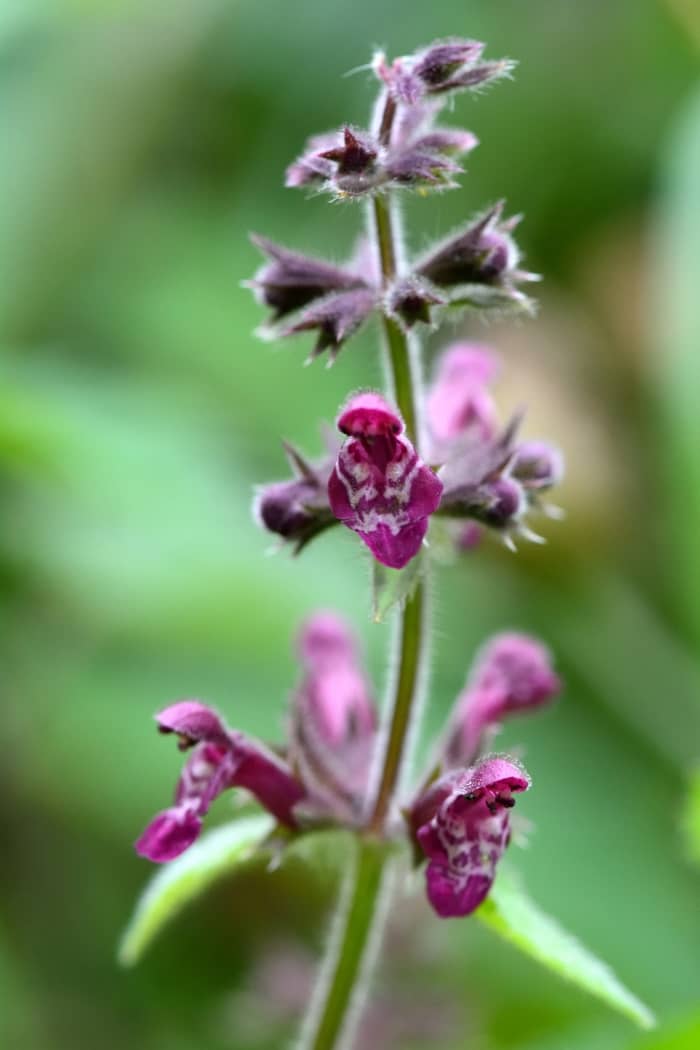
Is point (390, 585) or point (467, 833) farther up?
point (390, 585)

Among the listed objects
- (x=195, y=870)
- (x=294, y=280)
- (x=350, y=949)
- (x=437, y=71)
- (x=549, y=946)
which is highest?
(x=437, y=71)

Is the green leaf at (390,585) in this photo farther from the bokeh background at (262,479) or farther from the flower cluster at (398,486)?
the bokeh background at (262,479)

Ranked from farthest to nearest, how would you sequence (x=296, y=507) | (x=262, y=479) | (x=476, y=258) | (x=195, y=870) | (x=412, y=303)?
(x=262, y=479) → (x=195, y=870) → (x=296, y=507) → (x=476, y=258) → (x=412, y=303)

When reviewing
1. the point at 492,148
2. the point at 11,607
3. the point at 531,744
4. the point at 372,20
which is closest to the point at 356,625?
the point at 531,744

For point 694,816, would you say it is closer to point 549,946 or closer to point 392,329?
point 549,946

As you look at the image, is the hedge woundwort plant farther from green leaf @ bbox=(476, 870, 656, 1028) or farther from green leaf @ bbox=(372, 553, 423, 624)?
green leaf @ bbox=(476, 870, 656, 1028)

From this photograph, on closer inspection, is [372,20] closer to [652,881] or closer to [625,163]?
[625,163]

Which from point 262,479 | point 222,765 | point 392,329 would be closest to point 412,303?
point 392,329
